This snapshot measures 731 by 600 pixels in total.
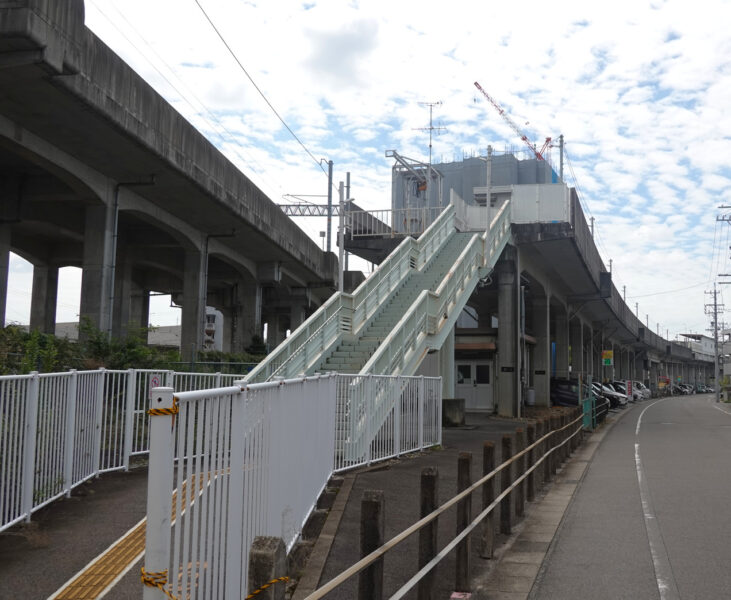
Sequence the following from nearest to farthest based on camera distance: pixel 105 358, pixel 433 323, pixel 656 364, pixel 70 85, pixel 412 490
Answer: pixel 412 490
pixel 70 85
pixel 105 358
pixel 433 323
pixel 656 364

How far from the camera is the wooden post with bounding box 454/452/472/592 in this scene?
6.48m

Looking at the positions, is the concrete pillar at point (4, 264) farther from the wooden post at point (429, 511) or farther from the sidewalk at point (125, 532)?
the wooden post at point (429, 511)

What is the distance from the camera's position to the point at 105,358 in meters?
18.1

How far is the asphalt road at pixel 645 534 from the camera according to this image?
23.0ft

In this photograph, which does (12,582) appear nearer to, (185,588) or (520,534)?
(185,588)

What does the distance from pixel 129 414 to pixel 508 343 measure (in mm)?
22444

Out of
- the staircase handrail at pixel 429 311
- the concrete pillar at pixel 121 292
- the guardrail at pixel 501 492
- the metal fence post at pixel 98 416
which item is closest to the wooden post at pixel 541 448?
the guardrail at pixel 501 492

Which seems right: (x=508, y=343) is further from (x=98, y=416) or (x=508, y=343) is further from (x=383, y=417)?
(x=98, y=416)

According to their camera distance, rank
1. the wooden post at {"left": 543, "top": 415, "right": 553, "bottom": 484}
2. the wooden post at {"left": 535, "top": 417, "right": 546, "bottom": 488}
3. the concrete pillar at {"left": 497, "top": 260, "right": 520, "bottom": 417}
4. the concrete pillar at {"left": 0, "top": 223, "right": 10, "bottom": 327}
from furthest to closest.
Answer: the concrete pillar at {"left": 497, "top": 260, "right": 520, "bottom": 417}, the concrete pillar at {"left": 0, "top": 223, "right": 10, "bottom": 327}, the wooden post at {"left": 543, "top": 415, "right": 553, "bottom": 484}, the wooden post at {"left": 535, "top": 417, "right": 546, "bottom": 488}

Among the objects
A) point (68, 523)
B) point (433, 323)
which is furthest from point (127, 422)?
point (433, 323)

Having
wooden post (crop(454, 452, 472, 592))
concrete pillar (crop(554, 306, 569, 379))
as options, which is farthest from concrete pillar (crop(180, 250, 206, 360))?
concrete pillar (crop(554, 306, 569, 379))

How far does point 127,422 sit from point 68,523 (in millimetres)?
3537

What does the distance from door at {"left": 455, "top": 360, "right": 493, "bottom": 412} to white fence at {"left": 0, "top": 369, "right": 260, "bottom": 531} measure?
79.6 feet

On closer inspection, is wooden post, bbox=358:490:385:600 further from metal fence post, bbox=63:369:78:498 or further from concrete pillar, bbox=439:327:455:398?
concrete pillar, bbox=439:327:455:398
